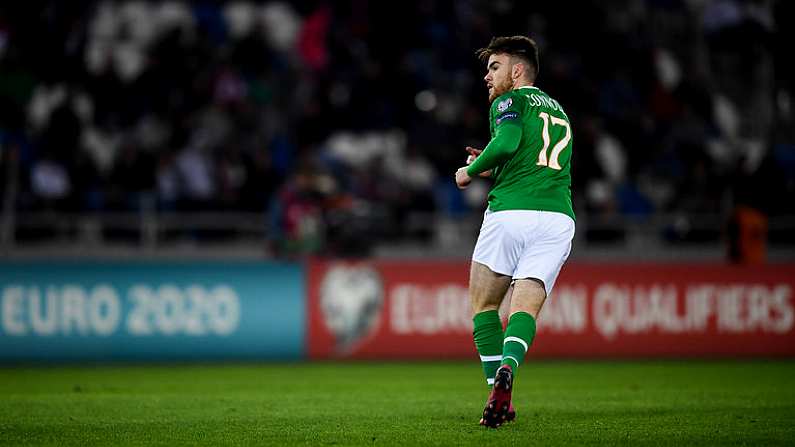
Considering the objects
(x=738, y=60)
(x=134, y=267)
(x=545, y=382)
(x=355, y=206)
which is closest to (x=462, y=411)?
(x=545, y=382)

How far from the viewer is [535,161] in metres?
7.57

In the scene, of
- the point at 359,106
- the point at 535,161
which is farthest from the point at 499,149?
the point at 359,106

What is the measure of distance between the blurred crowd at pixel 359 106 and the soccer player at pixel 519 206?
875 cm

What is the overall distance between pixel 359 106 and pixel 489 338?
1184 cm

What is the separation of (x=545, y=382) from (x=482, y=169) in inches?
185

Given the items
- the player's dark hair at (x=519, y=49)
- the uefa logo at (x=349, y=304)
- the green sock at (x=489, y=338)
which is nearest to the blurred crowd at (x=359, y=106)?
the uefa logo at (x=349, y=304)

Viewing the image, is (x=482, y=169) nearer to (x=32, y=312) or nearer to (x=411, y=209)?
(x=32, y=312)

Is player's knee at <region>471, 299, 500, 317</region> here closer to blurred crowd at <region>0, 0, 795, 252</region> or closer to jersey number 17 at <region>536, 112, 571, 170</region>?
jersey number 17 at <region>536, 112, 571, 170</region>

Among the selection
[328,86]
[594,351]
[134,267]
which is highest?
[328,86]

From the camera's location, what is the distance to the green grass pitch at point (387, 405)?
6.90m

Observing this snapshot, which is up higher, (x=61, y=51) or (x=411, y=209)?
(x=61, y=51)

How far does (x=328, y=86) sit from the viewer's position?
760 inches

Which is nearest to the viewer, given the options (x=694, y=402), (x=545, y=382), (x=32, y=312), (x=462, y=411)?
(x=462, y=411)

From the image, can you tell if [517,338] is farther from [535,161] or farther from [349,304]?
[349,304]
